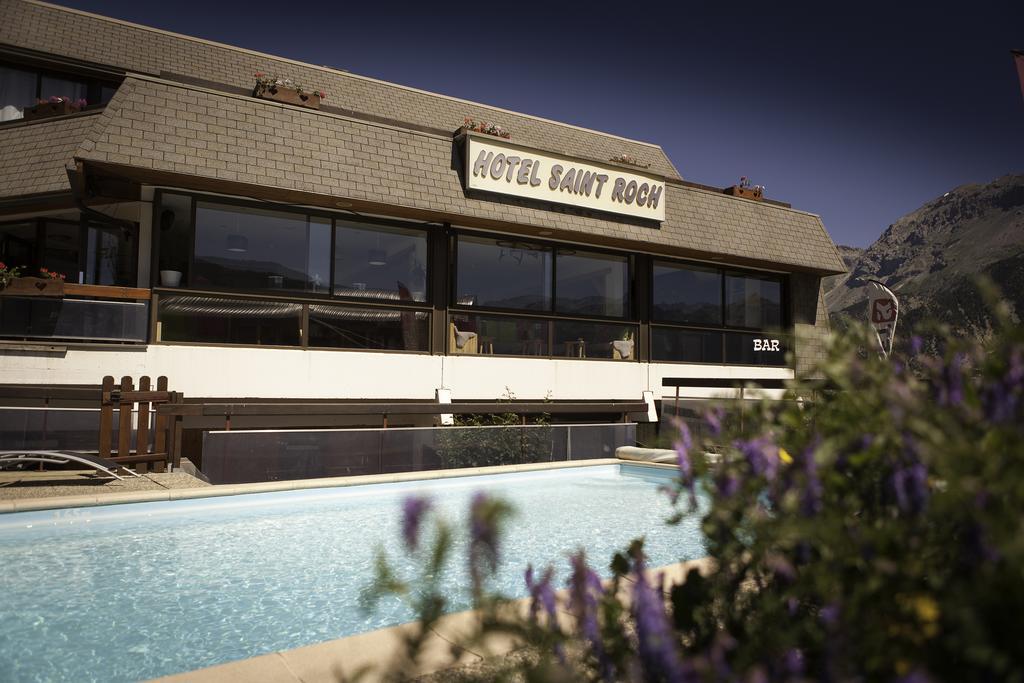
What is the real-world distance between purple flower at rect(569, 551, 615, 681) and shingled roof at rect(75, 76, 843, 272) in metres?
10.4

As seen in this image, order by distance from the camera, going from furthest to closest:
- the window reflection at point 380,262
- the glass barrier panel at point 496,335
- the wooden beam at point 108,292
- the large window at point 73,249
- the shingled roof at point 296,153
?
the glass barrier panel at point 496,335
the window reflection at point 380,262
the large window at point 73,249
the wooden beam at point 108,292
the shingled roof at point 296,153

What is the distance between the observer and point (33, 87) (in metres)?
13.6

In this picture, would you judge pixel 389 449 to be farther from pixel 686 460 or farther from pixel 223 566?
pixel 686 460

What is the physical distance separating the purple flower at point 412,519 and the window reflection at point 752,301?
52.7 ft

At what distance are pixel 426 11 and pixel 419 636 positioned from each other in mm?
18526

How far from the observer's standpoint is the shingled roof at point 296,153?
33.7ft

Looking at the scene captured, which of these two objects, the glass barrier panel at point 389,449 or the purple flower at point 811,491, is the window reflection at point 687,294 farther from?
the purple flower at point 811,491

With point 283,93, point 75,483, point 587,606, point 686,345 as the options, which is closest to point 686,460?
point 587,606

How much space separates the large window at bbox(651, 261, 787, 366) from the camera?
15.8 metres

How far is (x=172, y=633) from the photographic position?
467 centimetres

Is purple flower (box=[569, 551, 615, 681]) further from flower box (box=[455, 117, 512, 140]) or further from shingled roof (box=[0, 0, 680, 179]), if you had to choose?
shingled roof (box=[0, 0, 680, 179])

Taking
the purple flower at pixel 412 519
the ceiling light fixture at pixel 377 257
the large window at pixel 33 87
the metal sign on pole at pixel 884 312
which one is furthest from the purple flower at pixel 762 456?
the large window at pixel 33 87

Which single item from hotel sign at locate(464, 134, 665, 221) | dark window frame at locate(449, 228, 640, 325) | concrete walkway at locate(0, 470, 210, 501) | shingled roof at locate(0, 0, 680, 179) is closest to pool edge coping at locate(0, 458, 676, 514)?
concrete walkway at locate(0, 470, 210, 501)

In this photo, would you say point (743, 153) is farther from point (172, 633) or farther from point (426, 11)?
point (172, 633)
